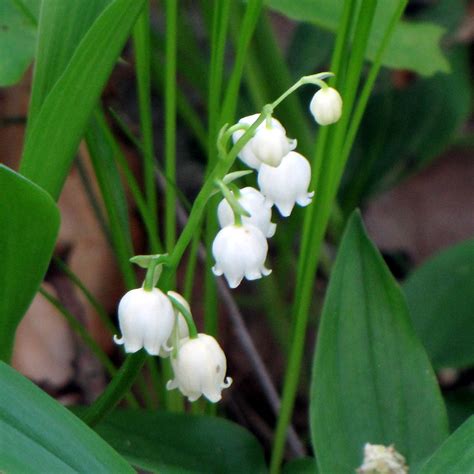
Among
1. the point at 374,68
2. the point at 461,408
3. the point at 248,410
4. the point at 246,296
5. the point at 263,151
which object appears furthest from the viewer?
the point at 246,296

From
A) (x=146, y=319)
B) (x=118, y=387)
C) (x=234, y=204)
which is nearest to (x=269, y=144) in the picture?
(x=234, y=204)

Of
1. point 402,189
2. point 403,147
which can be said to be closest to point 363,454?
point 403,147

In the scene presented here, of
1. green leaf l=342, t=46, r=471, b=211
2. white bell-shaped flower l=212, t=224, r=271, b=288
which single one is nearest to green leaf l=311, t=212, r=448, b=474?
white bell-shaped flower l=212, t=224, r=271, b=288

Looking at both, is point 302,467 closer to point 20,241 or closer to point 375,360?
point 375,360

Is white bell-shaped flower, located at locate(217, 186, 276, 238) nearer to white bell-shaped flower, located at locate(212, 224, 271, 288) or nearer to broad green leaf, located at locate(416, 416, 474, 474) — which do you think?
white bell-shaped flower, located at locate(212, 224, 271, 288)

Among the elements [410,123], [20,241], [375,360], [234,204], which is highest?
[234,204]

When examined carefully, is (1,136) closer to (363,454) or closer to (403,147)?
(403,147)
